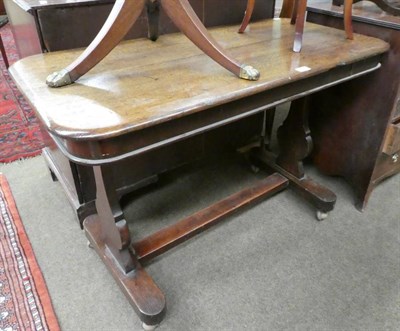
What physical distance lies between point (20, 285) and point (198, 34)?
3.21ft

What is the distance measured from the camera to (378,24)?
1198 mm

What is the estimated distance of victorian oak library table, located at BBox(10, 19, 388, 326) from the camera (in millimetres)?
699

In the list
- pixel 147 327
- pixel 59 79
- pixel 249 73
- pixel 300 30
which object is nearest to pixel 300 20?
pixel 300 30

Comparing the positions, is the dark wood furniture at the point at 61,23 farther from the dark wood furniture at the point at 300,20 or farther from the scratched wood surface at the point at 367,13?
the scratched wood surface at the point at 367,13

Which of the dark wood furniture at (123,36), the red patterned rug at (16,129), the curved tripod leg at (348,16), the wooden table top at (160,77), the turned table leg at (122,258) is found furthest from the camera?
the red patterned rug at (16,129)

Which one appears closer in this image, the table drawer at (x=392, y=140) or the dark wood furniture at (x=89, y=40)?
the dark wood furniture at (x=89, y=40)

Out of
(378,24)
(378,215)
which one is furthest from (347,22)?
(378,215)

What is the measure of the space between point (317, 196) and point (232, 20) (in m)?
0.78

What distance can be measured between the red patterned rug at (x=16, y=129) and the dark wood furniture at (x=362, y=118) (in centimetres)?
146

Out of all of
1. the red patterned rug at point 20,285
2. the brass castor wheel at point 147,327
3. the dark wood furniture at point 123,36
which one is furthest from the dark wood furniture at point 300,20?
the red patterned rug at point 20,285

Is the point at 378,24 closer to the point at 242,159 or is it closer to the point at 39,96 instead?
the point at 242,159

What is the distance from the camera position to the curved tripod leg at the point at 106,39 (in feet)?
2.57

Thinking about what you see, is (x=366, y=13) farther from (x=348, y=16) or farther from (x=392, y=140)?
(x=392, y=140)

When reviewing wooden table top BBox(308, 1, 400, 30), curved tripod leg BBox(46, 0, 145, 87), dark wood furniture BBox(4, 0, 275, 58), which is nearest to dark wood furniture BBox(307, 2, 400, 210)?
wooden table top BBox(308, 1, 400, 30)
